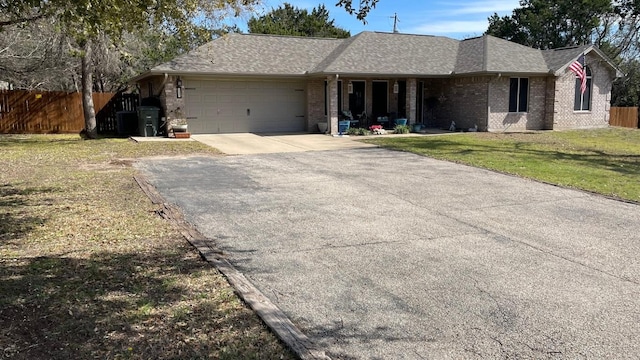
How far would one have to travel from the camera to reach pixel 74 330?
150 inches

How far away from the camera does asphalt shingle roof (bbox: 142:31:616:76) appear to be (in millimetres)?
21484

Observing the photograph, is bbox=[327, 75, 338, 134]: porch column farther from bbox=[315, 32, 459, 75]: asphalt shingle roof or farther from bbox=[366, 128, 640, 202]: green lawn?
bbox=[366, 128, 640, 202]: green lawn

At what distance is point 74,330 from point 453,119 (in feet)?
74.2

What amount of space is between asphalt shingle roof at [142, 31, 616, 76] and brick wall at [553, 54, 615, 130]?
109cm

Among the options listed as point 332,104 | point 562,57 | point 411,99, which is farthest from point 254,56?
point 562,57

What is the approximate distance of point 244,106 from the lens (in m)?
22.5

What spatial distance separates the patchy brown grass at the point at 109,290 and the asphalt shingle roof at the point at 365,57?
13335 millimetres

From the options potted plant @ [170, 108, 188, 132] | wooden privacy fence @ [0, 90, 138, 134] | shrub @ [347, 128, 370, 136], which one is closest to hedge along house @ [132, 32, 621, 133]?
potted plant @ [170, 108, 188, 132]

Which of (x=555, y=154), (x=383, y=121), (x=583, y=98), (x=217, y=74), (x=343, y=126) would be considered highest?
(x=217, y=74)

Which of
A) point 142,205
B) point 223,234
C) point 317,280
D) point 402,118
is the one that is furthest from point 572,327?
point 402,118

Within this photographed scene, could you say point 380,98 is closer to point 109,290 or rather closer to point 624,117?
point 624,117

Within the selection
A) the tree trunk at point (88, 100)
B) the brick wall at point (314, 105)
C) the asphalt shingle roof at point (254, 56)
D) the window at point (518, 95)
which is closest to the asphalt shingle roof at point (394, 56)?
the brick wall at point (314, 105)

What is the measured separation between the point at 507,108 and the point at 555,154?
7.48 metres

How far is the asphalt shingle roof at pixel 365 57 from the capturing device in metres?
21.5
